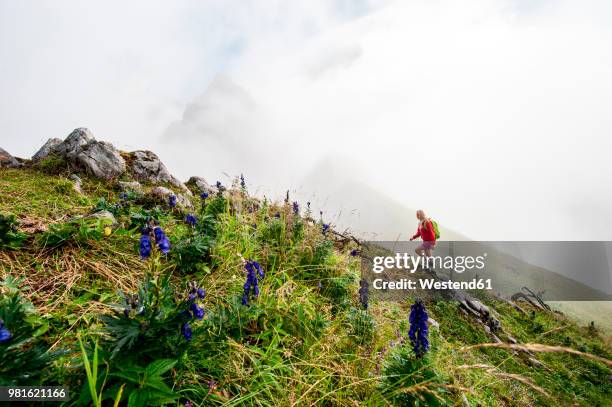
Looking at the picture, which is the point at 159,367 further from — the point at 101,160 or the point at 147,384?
the point at 101,160

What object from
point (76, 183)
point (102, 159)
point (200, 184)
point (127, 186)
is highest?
point (200, 184)

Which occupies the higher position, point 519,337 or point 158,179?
point 158,179

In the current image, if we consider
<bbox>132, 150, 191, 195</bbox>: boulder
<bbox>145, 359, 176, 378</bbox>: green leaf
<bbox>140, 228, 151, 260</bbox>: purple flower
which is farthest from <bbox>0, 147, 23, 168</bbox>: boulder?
<bbox>145, 359, 176, 378</bbox>: green leaf

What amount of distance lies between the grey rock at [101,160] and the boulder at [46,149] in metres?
1.45

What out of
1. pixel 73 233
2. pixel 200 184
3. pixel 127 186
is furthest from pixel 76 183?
pixel 200 184

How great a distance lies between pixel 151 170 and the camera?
7875mm

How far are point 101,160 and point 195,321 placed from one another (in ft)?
19.7

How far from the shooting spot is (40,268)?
3.12 metres

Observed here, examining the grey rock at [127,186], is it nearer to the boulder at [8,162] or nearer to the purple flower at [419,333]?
the boulder at [8,162]

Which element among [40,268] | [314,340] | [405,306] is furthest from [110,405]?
[405,306]

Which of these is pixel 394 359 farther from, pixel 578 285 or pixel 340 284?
pixel 578 285

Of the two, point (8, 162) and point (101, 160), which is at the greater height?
point (101, 160)

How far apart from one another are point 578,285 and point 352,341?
82.6 feet

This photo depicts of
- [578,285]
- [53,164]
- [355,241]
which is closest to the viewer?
[53,164]
